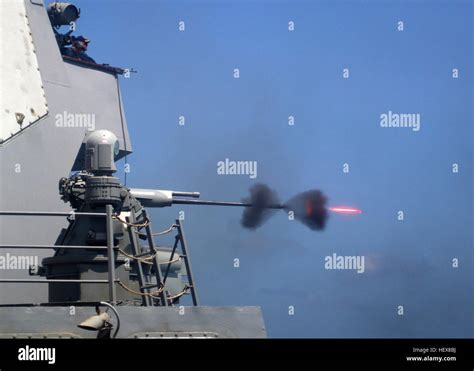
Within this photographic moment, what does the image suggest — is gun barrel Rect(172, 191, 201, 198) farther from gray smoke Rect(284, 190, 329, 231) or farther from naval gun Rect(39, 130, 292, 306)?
naval gun Rect(39, 130, 292, 306)

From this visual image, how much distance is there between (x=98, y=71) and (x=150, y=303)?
4.60 metres

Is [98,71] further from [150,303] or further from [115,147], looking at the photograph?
[150,303]

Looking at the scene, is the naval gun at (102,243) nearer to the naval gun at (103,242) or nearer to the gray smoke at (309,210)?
the naval gun at (103,242)

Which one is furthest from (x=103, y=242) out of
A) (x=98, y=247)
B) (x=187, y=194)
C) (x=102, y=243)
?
(x=187, y=194)

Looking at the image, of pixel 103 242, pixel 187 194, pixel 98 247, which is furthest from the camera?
pixel 187 194

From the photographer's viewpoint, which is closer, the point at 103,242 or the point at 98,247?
the point at 98,247

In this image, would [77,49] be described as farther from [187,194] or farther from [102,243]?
[102,243]

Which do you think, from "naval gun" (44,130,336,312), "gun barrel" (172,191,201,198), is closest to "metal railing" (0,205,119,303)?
"naval gun" (44,130,336,312)

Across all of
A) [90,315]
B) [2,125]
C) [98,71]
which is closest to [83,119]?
[98,71]

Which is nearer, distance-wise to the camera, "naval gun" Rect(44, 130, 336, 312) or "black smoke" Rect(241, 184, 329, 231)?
"naval gun" Rect(44, 130, 336, 312)

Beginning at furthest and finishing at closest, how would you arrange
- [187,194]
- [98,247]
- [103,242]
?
[187,194] < [103,242] < [98,247]

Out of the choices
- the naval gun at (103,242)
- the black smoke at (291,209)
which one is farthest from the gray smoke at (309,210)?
the naval gun at (103,242)

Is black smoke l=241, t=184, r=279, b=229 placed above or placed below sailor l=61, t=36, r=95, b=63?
below
